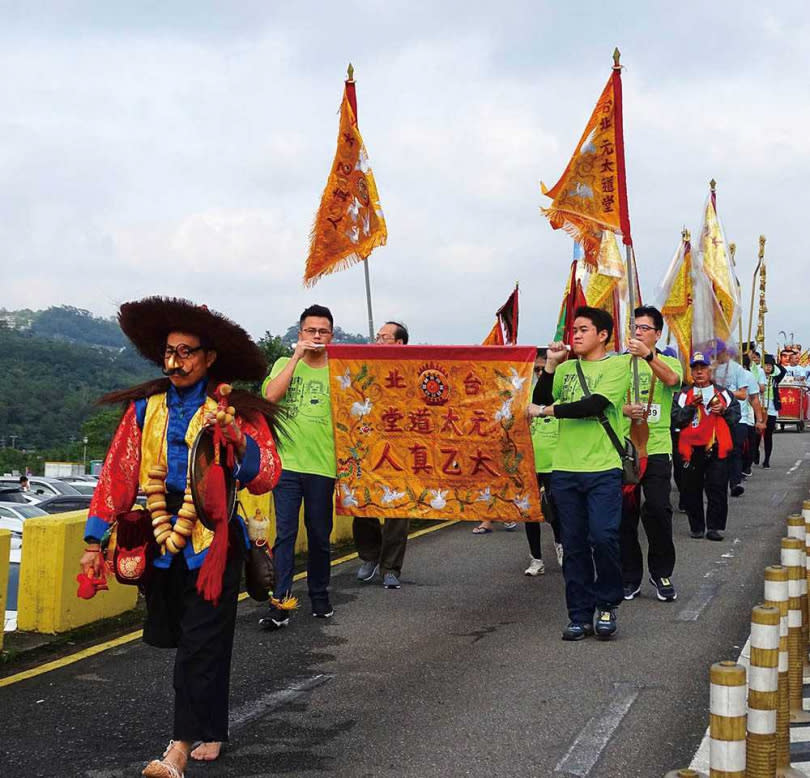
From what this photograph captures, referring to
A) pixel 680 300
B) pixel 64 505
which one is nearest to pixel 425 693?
pixel 680 300

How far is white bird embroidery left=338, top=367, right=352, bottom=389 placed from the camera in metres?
8.20

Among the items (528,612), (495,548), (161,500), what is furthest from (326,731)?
(495,548)

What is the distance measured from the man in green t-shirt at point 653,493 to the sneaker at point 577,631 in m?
1.39

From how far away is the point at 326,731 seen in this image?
521cm

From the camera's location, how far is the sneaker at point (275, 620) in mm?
7387

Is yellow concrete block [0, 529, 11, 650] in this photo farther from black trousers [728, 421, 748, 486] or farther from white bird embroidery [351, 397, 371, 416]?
black trousers [728, 421, 748, 486]

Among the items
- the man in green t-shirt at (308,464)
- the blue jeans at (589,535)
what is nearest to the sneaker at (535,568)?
the man in green t-shirt at (308,464)

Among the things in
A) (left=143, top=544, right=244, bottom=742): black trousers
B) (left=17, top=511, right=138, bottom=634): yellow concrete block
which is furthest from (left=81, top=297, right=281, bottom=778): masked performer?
(left=17, top=511, right=138, bottom=634): yellow concrete block

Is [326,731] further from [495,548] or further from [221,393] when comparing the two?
[495,548]

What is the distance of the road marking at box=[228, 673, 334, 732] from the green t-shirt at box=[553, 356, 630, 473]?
201 centimetres

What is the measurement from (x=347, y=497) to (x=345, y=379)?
2.84 feet

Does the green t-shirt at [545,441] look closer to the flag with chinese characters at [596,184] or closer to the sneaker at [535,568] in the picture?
the sneaker at [535,568]

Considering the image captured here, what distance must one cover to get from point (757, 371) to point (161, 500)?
1609cm

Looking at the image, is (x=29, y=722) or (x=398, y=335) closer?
(x=29, y=722)
